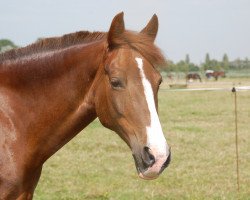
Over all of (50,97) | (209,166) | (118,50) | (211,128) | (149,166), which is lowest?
(211,128)

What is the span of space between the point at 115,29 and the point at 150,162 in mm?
941

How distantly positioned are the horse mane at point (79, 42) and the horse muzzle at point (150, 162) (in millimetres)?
662

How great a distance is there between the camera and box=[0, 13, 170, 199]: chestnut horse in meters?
2.87

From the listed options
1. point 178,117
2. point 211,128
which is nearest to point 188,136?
point 211,128

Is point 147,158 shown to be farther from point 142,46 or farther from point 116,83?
point 142,46

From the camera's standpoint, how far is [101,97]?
3.02 m

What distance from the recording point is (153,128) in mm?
2721

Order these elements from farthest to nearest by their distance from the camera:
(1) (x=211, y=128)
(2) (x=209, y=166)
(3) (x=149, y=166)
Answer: (1) (x=211, y=128) → (2) (x=209, y=166) → (3) (x=149, y=166)

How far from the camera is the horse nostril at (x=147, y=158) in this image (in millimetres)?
2701

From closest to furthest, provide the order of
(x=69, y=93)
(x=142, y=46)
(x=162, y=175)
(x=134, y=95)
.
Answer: (x=134, y=95) < (x=142, y=46) < (x=69, y=93) < (x=162, y=175)

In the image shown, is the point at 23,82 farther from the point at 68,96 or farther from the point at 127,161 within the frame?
the point at 127,161

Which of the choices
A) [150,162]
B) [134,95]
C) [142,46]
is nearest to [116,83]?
[134,95]

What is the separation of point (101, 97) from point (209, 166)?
17.2 ft

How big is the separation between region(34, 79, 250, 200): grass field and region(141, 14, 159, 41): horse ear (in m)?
3.15
